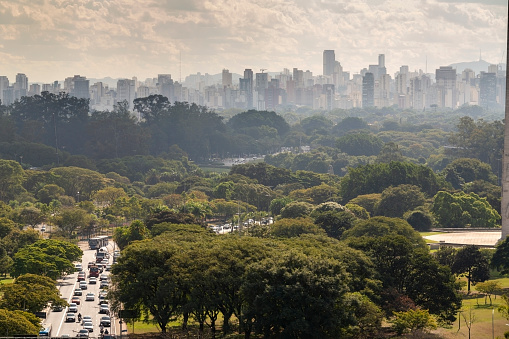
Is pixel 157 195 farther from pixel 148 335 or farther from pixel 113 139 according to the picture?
pixel 148 335

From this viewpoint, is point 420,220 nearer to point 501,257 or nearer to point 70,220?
point 501,257

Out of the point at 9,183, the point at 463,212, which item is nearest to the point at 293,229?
the point at 463,212

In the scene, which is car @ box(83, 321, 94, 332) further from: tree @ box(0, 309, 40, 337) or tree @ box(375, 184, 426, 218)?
tree @ box(375, 184, 426, 218)

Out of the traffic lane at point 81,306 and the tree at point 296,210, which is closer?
the traffic lane at point 81,306

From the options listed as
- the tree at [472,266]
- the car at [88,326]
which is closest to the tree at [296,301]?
the car at [88,326]

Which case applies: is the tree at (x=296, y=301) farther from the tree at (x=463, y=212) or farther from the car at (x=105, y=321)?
the tree at (x=463, y=212)

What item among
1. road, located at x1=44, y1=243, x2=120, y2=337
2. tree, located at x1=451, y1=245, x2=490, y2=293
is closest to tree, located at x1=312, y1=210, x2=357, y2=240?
tree, located at x1=451, y1=245, x2=490, y2=293
